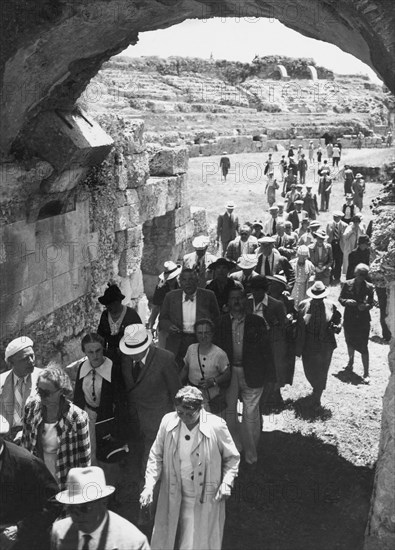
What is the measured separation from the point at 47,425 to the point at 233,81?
216ft

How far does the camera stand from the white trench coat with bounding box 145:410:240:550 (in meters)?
4.03

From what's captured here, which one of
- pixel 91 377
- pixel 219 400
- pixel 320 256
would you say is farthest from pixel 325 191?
pixel 91 377

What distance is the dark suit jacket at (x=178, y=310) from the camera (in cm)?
616

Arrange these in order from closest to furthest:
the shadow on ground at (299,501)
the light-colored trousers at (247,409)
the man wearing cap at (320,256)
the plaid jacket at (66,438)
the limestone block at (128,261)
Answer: the plaid jacket at (66,438) → the shadow on ground at (299,501) → the light-colored trousers at (247,409) → the limestone block at (128,261) → the man wearing cap at (320,256)

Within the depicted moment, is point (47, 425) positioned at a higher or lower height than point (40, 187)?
lower

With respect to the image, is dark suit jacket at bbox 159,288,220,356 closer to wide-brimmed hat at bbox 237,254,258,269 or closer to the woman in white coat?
wide-brimmed hat at bbox 237,254,258,269

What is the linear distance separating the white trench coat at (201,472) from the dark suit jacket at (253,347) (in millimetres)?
1470

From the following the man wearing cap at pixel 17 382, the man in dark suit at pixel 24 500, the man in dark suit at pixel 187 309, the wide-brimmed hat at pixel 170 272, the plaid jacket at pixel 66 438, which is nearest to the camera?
the man in dark suit at pixel 24 500

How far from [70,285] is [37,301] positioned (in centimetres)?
67

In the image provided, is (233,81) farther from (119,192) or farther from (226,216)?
(119,192)

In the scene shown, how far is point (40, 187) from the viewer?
6.13 m

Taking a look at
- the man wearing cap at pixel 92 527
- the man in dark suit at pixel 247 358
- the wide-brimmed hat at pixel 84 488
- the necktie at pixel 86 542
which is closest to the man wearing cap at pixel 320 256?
the man in dark suit at pixel 247 358

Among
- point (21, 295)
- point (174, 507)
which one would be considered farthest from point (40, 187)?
point (174, 507)

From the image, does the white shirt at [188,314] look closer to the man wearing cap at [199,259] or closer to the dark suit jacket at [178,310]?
the dark suit jacket at [178,310]
